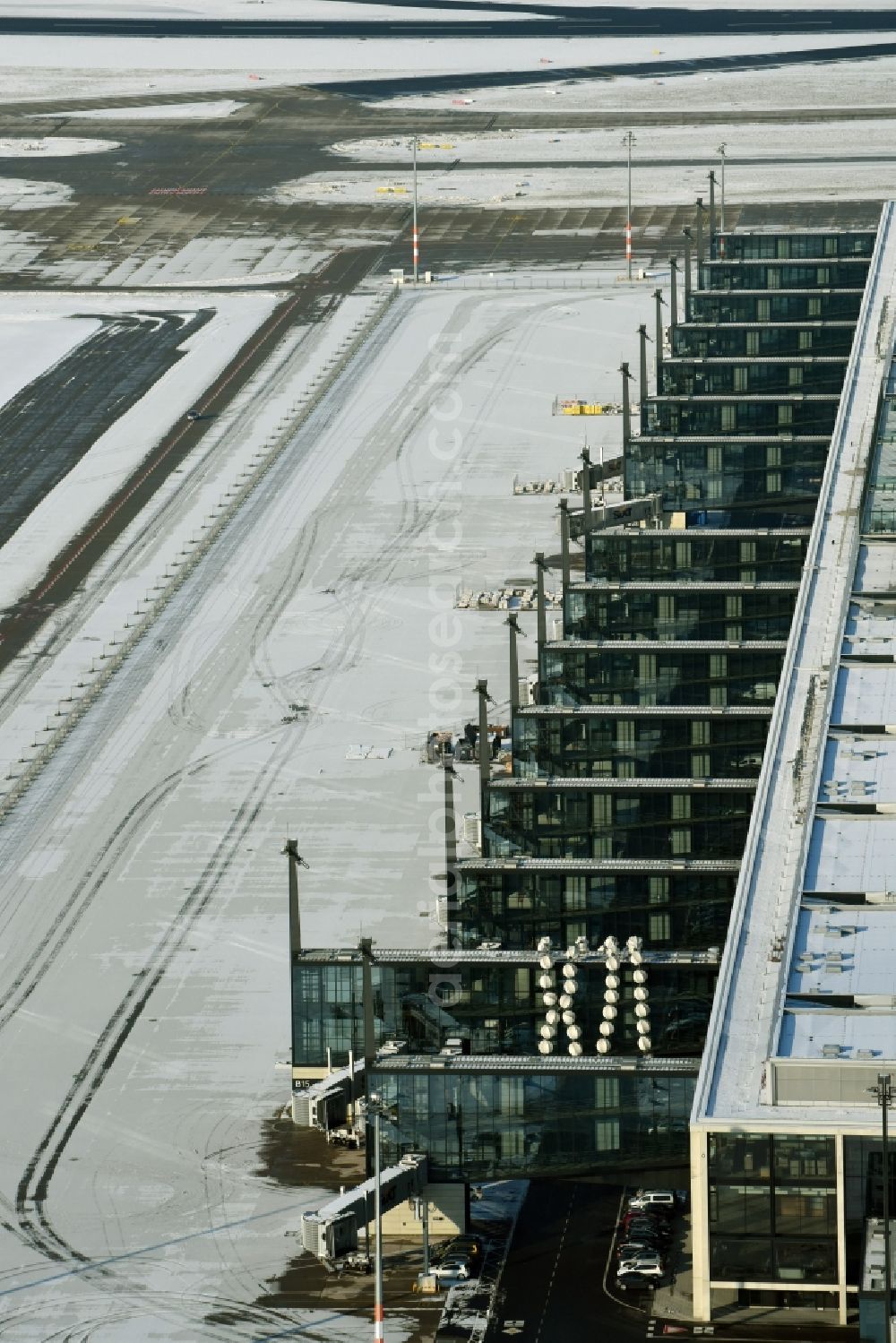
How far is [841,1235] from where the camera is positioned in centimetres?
8750

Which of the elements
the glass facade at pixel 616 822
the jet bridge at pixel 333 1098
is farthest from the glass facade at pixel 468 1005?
the glass facade at pixel 616 822

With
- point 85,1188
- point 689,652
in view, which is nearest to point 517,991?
point 85,1188

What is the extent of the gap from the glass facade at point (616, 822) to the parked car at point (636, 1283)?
29.4 m

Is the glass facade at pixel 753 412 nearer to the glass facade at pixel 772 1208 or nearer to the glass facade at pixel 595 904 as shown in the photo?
the glass facade at pixel 595 904

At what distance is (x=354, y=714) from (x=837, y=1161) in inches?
2401

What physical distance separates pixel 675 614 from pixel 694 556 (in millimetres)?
8492

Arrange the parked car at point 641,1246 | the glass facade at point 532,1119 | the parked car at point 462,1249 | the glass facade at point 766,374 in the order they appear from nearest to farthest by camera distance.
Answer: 1. the parked car at point 641,1246
2. the parked car at point 462,1249
3. the glass facade at point 532,1119
4. the glass facade at point 766,374

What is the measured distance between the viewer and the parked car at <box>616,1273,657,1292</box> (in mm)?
89125

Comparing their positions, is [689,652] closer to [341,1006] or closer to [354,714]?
[354,714]

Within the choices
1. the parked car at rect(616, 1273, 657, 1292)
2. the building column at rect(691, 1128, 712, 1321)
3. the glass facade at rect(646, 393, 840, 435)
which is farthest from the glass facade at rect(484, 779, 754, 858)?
the glass facade at rect(646, 393, 840, 435)

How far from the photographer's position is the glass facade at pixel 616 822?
384 ft

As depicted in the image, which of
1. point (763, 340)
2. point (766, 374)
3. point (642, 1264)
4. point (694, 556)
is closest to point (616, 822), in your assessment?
point (642, 1264)

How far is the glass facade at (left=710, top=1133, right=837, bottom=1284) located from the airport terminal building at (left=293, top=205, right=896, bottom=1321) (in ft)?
0.23

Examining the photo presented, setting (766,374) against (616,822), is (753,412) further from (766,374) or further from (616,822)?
(616,822)
